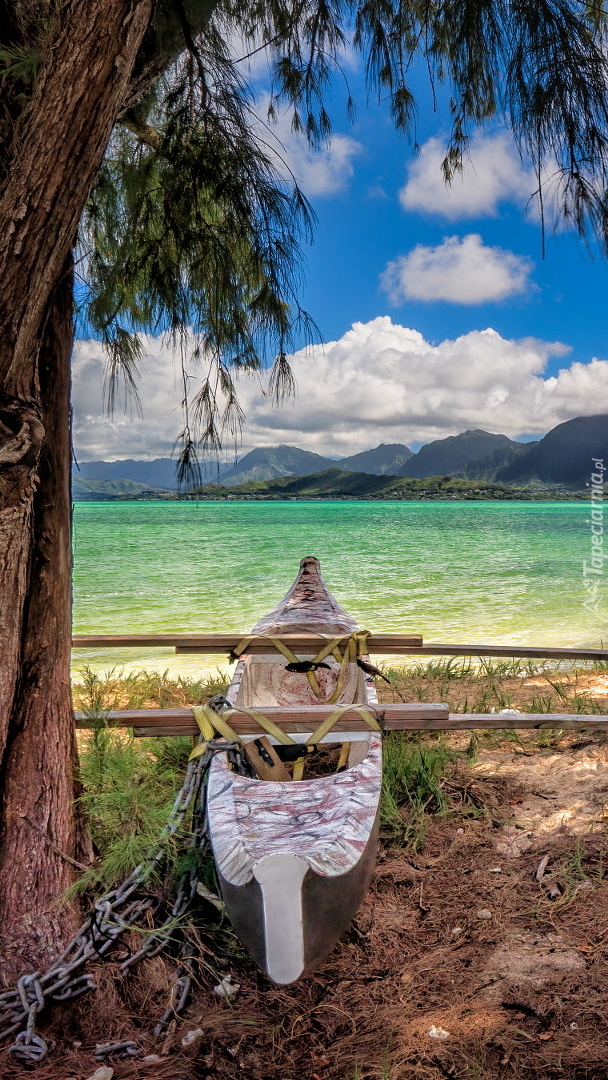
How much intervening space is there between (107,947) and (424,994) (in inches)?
37.2

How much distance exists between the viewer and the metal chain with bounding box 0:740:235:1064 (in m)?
1.69

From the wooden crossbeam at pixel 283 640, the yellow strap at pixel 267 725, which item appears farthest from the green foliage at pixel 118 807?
the wooden crossbeam at pixel 283 640

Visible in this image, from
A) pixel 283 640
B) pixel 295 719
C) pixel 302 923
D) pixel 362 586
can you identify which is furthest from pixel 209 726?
pixel 362 586

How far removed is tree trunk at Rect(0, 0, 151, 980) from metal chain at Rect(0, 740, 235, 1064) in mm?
111

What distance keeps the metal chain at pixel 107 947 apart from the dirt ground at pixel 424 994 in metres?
0.05

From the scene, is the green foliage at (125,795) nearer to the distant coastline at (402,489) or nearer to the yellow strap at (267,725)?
the yellow strap at (267,725)

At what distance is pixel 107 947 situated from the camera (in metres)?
1.90

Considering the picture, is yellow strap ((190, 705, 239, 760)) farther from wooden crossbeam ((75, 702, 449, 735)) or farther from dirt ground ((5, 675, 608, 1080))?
dirt ground ((5, 675, 608, 1080))

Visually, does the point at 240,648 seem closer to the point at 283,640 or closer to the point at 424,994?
the point at 283,640

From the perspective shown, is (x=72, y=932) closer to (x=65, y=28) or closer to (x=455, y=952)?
(x=455, y=952)

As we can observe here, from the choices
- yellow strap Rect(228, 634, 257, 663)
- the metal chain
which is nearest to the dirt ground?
the metal chain

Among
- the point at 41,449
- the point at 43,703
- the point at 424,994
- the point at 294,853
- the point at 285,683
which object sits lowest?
the point at 424,994

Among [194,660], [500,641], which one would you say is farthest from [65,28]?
[500,641]

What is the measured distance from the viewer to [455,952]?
1974mm
